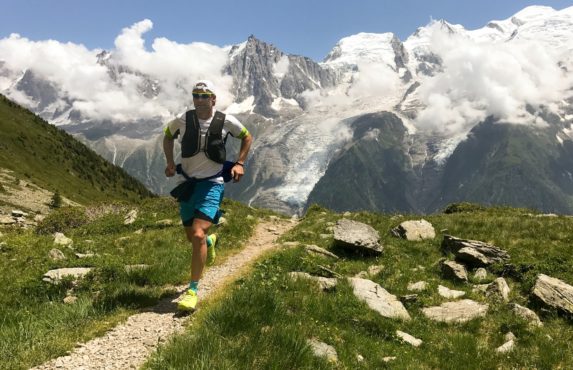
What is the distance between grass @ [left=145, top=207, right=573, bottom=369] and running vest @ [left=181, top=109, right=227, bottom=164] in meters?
3.12

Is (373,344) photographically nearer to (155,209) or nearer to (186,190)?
(186,190)

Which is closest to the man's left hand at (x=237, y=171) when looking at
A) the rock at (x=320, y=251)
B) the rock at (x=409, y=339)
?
the rock at (x=409, y=339)

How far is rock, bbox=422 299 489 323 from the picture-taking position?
37.6 ft

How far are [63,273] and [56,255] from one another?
10.4ft

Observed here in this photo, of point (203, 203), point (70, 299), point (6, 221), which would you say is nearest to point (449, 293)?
point (203, 203)

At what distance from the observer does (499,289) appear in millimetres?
13367

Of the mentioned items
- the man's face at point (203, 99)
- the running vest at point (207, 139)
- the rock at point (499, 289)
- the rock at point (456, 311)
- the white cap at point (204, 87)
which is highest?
the white cap at point (204, 87)

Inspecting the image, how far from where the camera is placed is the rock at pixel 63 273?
37.6 ft

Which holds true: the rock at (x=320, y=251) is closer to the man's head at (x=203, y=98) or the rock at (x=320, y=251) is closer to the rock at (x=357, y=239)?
the rock at (x=357, y=239)

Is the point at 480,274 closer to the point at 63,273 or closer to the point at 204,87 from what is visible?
the point at 204,87

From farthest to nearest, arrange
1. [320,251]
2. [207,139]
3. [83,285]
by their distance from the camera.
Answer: [320,251], [83,285], [207,139]

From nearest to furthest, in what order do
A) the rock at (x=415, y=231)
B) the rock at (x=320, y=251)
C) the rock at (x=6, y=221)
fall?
1. the rock at (x=320, y=251)
2. the rock at (x=415, y=231)
3. the rock at (x=6, y=221)

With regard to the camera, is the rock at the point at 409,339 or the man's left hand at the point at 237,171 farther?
the man's left hand at the point at 237,171

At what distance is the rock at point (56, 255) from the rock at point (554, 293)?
14.1 meters
